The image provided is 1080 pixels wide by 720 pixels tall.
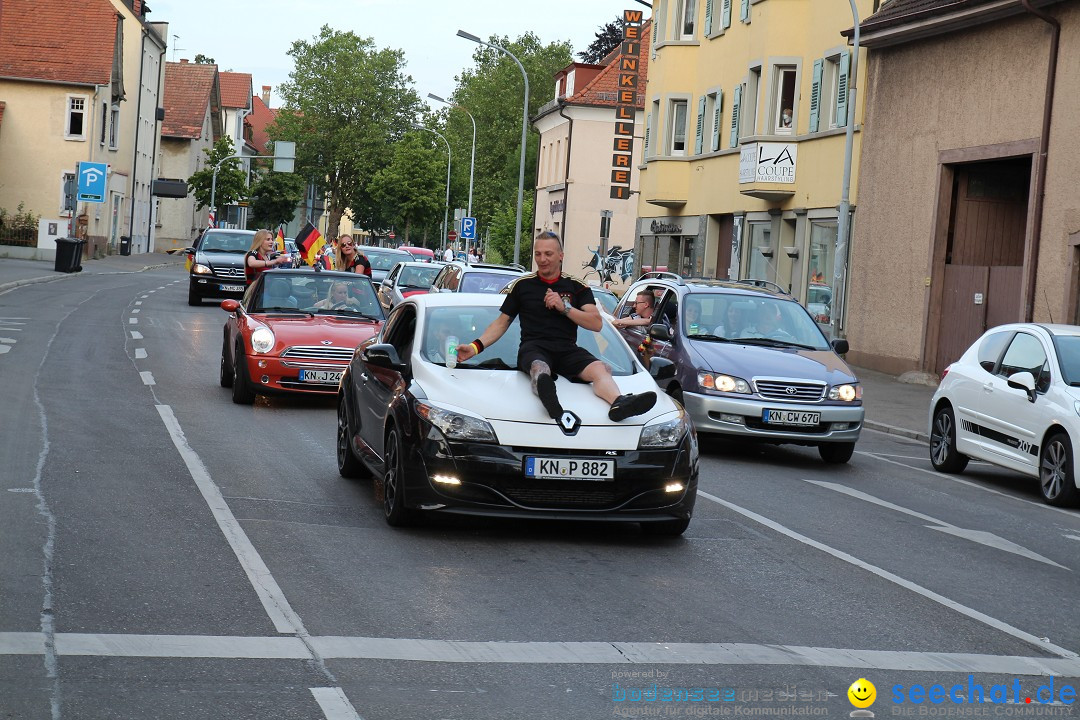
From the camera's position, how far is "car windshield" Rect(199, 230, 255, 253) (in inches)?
1414

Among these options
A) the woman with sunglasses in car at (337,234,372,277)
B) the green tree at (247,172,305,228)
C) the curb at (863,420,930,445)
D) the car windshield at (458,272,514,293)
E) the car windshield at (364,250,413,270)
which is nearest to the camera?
the curb at (863,420,930,445)

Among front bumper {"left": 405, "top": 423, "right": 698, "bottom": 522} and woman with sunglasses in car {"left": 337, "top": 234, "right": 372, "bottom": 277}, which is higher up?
woman with sunglasses in car {"left": 337, "top": 234, "right": 372, "bottom": 277}

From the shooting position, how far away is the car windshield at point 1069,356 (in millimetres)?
13219

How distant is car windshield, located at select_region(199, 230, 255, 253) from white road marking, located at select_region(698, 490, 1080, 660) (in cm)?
2677

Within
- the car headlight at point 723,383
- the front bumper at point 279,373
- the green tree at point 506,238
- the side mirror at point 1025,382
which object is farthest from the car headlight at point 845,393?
the green tree at point 506,238

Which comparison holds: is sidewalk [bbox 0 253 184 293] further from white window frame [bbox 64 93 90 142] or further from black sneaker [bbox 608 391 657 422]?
black sneaker [bbox 608 391 657 422]

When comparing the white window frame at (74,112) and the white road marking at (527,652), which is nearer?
the white road marking at (527,652)

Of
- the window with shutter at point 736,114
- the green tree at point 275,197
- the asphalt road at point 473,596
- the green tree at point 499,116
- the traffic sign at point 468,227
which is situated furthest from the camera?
the green tree at point 275,197

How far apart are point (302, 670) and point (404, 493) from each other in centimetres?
299

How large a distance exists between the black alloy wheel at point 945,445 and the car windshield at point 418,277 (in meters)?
14.8

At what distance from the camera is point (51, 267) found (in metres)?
51.4

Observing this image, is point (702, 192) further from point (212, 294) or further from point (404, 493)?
point (404, 493)

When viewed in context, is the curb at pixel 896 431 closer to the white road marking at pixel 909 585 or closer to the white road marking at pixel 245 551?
the white road marking at pixel 909 585

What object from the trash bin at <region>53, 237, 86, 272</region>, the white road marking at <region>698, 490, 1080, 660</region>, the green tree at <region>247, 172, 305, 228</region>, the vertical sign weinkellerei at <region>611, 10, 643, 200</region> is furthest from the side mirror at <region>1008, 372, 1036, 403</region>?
the green tree at <region>247, 172, 305, 228</region>
